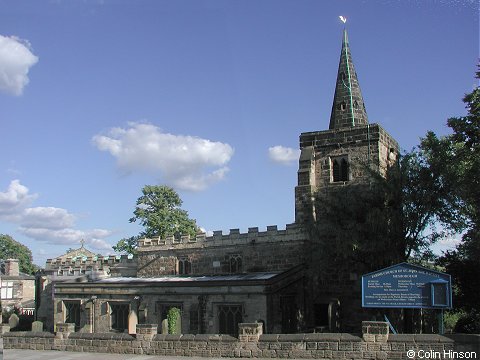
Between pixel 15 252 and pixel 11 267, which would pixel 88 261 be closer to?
pixel 11 267

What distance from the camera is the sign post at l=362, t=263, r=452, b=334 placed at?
16078 millimetres

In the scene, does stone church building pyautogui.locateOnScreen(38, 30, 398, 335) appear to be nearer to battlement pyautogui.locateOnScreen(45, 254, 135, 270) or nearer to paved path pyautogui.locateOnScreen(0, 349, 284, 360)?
battlement pyautogui.locateOnScreen(45, 254, 135, 270)

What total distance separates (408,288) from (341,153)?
17.0m

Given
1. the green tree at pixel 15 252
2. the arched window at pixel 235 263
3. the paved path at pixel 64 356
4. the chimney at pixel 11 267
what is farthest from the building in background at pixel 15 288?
the paved path at pixel 64 356

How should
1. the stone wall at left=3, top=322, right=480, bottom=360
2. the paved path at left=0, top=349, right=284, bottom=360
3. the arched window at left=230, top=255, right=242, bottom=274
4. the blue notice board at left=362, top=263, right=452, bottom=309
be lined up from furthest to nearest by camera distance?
the arched window at left=230, top=255, right=242, bottom=274 < the paved path at left=0, top=349, right=284, bottom=360 < the blue notice board at left=362, top=263, right=452, bottom=309 < the stone wall at left=3, top=322, right=480, bottom=360

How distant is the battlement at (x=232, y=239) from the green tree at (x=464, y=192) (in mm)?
8562

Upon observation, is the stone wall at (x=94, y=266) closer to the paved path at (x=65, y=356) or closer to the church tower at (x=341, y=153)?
the church tower at (x=341, y=153)

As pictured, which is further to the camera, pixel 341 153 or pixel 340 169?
pixel 340 169

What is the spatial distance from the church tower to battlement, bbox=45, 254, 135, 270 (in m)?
15.6

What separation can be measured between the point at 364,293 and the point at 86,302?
66.7ft

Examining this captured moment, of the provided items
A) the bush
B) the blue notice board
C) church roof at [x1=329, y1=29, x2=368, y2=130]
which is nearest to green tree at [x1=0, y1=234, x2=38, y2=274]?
church roof at [x1=329, y1=29, x2=368, y2=130]

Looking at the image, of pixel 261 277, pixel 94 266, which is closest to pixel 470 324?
pixel 261 277

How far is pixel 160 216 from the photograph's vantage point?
182 ft

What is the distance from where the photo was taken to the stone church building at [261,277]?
27484 millimetres
